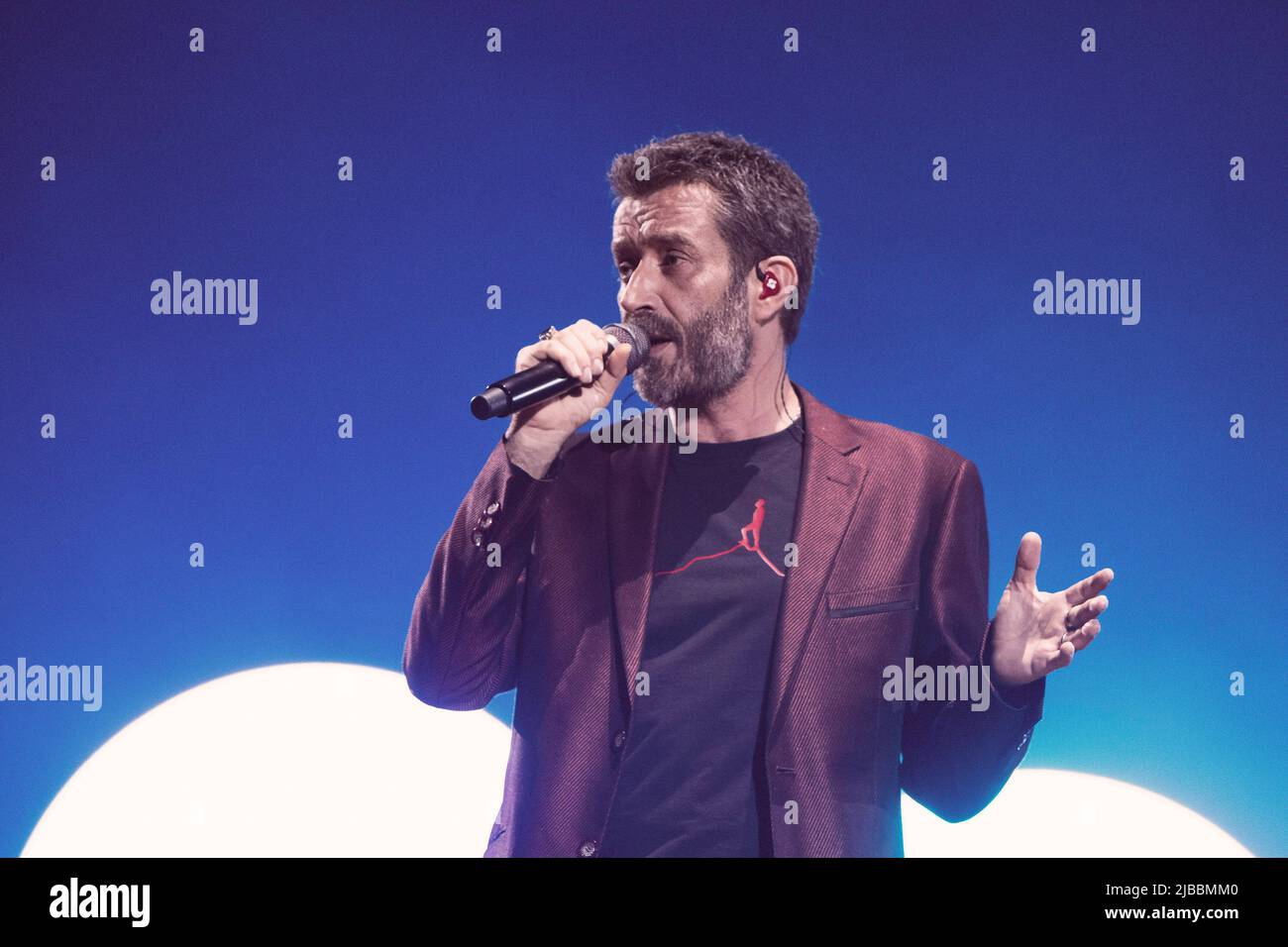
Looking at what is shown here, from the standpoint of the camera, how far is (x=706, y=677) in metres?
1.78

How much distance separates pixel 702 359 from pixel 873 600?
537 millimetres

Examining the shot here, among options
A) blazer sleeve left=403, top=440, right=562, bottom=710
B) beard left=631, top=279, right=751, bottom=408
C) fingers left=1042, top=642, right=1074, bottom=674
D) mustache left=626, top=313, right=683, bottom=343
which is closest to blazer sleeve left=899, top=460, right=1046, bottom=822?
fingers left=1042, top=642, right=1074, bottom=674

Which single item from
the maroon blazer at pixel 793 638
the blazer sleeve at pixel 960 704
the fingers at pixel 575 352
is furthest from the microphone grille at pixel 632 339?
the blazer sleeve at pixel 960 704

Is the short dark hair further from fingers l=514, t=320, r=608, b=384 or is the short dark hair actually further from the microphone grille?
fingers l=514, t=320, r=608, b=384

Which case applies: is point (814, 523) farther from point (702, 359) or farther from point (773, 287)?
point (773, 287)

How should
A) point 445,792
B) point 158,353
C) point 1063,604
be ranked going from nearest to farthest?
1. point 1063,604
2. point 445,792
3. point 158,353

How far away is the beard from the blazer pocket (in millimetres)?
455

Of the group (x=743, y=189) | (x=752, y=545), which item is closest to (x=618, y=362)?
(x=752, y=545)

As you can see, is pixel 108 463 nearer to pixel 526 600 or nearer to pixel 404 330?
pixel 404 330

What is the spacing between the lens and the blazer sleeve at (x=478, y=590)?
1753mm

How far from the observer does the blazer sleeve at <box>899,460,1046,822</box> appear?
1816 millimetres
